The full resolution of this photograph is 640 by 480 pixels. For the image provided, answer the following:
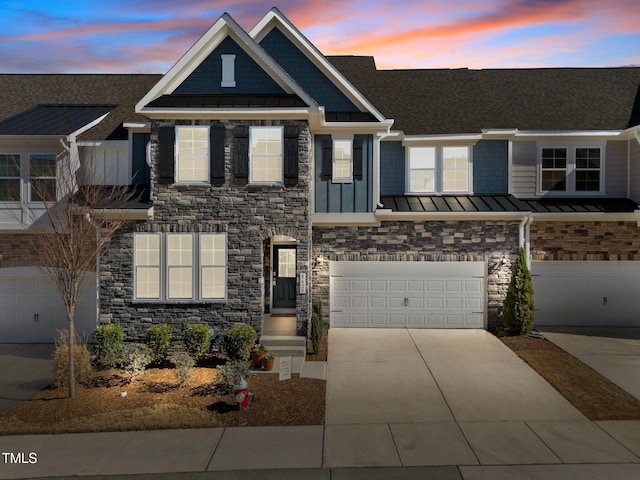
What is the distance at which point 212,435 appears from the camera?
8961 millimetres

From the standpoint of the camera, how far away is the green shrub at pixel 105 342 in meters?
13.0

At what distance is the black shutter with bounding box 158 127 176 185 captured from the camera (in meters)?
13.9

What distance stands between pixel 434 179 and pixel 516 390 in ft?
27.1

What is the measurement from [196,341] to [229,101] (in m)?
6.45

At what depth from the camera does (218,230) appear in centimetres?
1401

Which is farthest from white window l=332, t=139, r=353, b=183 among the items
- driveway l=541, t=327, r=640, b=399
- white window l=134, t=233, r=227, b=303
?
driveway l=541, t=327, r=640, b=399

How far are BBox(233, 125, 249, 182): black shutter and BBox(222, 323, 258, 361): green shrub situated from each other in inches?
162

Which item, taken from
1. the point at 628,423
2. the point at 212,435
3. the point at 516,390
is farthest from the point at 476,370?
the point at 212,435

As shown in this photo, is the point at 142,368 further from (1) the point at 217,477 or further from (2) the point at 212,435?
(1) the point at 217,477

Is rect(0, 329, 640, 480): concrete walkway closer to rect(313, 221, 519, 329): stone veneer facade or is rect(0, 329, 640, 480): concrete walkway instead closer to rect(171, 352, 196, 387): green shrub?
rect(171, 352, 196, 387): green shrub

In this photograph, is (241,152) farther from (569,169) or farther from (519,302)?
(569,169)

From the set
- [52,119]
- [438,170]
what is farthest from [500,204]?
[52,119]

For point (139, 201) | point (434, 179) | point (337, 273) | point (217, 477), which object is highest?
point (434, 179)

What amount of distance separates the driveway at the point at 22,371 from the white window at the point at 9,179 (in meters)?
4.51
